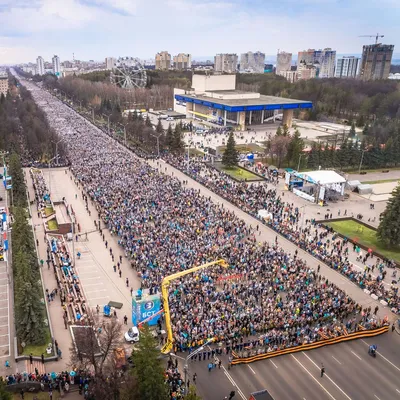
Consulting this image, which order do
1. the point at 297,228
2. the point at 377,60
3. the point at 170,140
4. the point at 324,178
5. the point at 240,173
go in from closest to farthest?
the point at 297,228
the point at 324,178
the point at 240,173
the point at 170,140
the point at 377,60

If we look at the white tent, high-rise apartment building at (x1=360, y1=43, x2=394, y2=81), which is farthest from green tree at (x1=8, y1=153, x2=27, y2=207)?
high-rise apartment building at (x1=360, y1=43, x2=394, y2=81)

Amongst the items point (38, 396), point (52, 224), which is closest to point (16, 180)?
point (52, 224)

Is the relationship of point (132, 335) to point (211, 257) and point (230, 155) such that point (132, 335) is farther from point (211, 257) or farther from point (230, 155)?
point (230, 155)

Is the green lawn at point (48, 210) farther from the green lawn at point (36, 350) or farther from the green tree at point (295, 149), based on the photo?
the green tree at point (295, 149)

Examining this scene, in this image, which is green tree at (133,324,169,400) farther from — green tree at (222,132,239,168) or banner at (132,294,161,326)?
green tree at (222,132,239,168)

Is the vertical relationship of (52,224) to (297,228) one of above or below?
below

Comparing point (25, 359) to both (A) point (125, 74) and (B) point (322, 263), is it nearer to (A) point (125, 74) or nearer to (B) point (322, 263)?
(B) point (322, 263)

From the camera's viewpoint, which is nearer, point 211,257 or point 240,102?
point 211,257

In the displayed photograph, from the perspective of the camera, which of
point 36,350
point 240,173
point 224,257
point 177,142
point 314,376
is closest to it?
point 314,376

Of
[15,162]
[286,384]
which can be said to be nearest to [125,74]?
[15,162]
